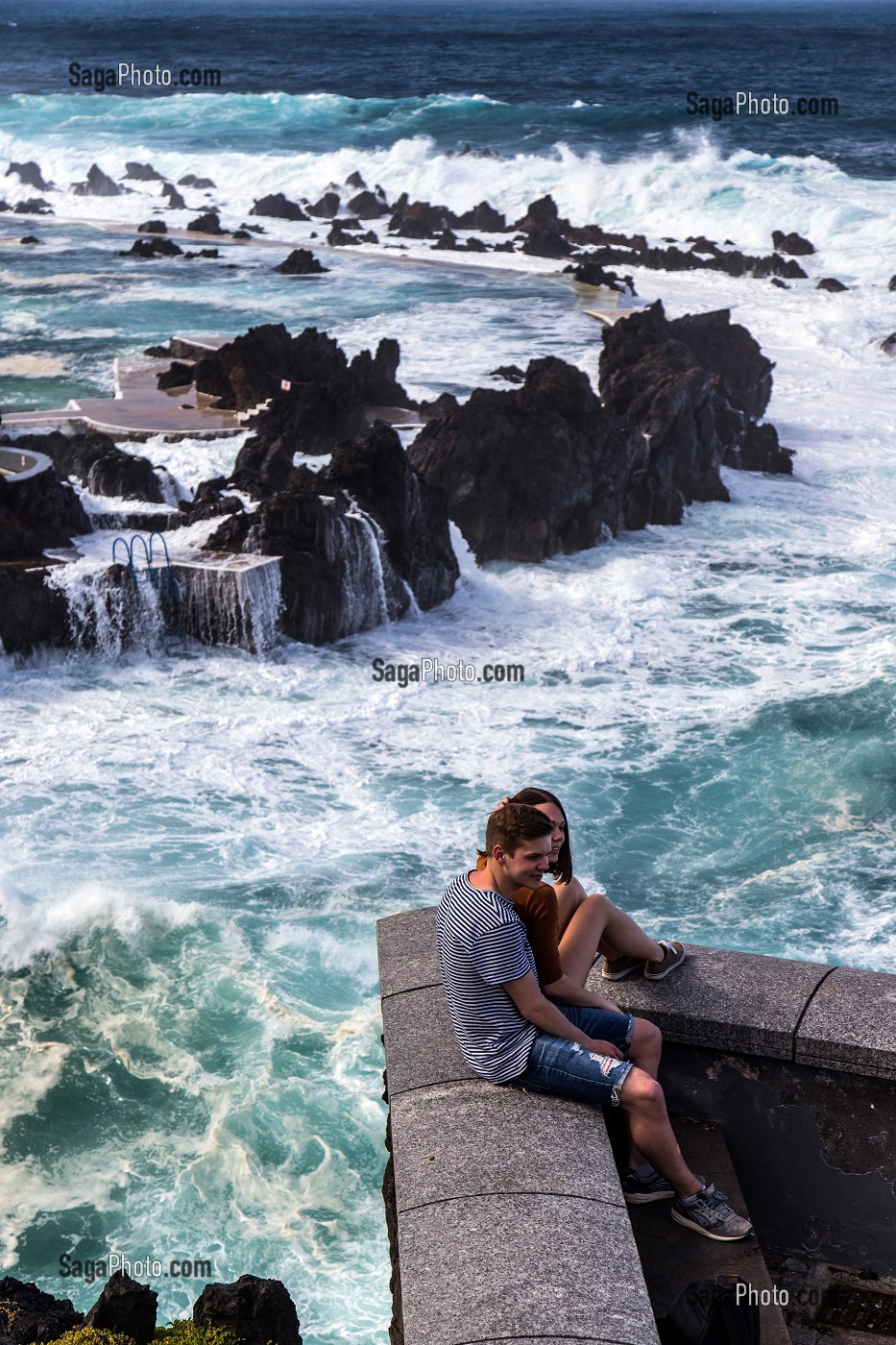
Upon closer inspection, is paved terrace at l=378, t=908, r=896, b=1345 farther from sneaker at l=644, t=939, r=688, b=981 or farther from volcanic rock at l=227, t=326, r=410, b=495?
volcanic rock at l=227, t=326, r=410, b=495

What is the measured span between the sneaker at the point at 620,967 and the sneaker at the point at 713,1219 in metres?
1.00

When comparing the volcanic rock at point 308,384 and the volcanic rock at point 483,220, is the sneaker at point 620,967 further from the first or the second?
the volcanic rock at point 483,220

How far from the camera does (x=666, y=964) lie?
5684mm

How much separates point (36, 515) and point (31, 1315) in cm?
1403

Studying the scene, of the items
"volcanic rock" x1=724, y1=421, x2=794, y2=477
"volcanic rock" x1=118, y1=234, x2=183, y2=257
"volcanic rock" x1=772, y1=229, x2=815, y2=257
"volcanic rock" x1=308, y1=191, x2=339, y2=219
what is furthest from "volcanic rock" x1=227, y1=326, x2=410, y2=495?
"volcanic rock" x1=308, y1=191, x2=339, y2=219

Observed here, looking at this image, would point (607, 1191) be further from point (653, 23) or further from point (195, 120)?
point (653, 23)

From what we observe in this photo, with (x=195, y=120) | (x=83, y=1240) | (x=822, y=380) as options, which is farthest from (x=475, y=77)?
(x=83, y=1240)

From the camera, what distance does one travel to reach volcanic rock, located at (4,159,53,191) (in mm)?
65312

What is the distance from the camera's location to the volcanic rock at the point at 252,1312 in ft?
18.7

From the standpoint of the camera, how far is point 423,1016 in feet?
17.8

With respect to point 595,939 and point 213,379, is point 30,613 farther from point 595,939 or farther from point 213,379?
point 595,939

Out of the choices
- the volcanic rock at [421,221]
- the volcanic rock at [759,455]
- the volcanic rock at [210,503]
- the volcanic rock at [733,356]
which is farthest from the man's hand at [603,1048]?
the volcanic rock at [421,221]

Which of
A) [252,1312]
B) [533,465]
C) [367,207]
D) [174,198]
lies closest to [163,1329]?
[252,1312]

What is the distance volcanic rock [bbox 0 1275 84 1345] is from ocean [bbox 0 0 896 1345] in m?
1.82
